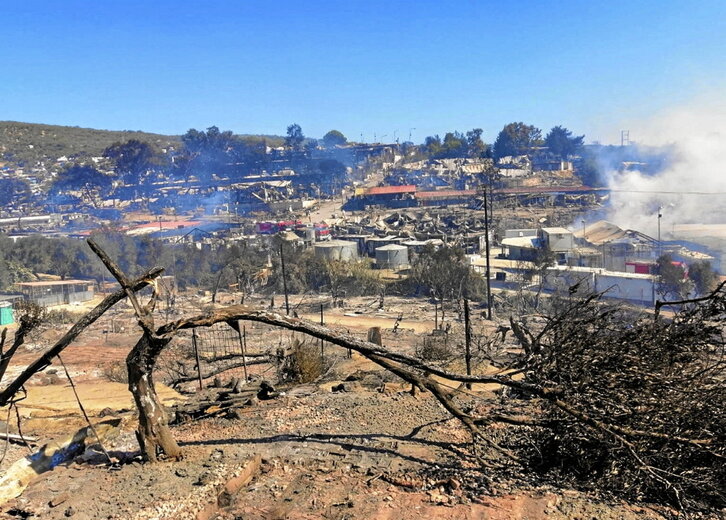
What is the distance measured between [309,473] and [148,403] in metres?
1.32

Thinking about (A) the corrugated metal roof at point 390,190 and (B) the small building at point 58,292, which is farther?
(A) the corrugated metal roof at point 390,190

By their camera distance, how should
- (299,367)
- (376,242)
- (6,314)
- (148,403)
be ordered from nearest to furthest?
(148,403), (299,367), (6,314), (376,242)

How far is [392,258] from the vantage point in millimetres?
34000

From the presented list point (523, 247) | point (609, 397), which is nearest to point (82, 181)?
point (523, 247)

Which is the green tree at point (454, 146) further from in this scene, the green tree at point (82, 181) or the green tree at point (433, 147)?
the green tree at point (82, 181)

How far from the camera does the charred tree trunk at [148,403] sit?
15.1 ft

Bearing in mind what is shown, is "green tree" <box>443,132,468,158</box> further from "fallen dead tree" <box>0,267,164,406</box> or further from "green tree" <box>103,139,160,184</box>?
"fallen dead tree" <box>0,267,164,406</box>

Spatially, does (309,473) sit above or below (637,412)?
below

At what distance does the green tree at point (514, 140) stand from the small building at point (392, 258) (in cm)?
5309

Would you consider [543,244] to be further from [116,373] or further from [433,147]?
[433,147]

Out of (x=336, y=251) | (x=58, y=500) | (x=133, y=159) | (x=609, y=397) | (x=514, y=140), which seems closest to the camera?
(x=58, y=500)

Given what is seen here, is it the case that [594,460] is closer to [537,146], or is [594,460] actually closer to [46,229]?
[46,229]

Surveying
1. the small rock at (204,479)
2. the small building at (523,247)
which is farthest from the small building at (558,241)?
the small rock at (204,479)

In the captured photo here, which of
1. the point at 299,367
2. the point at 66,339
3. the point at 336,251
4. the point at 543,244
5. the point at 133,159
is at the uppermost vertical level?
the point at 133,159
